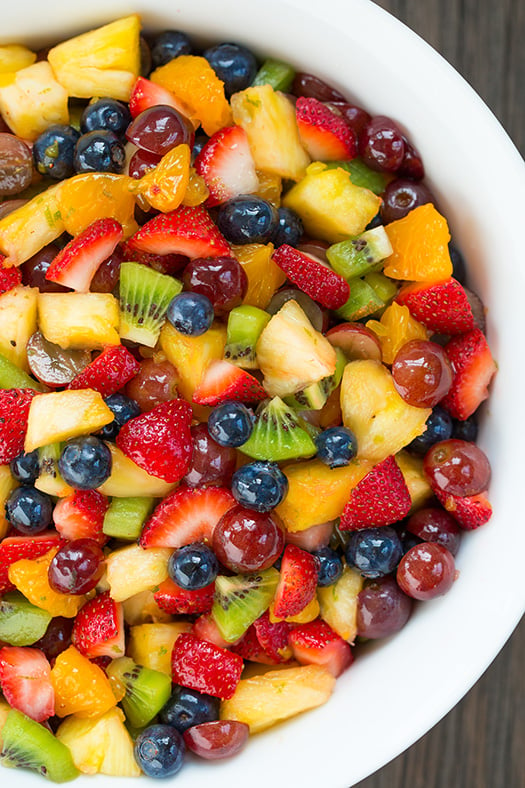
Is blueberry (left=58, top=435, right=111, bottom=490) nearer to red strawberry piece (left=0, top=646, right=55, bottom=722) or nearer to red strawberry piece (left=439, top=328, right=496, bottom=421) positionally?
red strawberry piece (left=0, top=646, right=55, bottom=722)

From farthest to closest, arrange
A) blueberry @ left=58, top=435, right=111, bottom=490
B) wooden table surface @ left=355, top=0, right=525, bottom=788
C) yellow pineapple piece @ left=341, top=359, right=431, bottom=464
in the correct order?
1. wooden table surface @ left=355, top=0, right=525, bottom=788
2. yellow pineapple piece @ left=341, top=359, right=431, bottom=464
3. blueberry @ left=58, top=435, right=111, bottom=490

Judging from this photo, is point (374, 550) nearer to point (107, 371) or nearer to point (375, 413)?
point (375, 413)

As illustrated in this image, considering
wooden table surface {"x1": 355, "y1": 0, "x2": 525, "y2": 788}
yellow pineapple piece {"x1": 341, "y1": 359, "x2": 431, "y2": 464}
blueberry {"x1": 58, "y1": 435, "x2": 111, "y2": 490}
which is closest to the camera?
blueberry {"x1": 58, "y1": 435, "x2": 111, "y2": 490}

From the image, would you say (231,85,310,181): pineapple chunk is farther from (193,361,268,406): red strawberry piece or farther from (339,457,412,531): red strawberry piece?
(339,457,412,531): red strawberry piece

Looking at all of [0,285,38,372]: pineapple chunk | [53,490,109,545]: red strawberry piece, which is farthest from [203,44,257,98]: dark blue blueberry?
[53,490,109,545]: red strawberry piece

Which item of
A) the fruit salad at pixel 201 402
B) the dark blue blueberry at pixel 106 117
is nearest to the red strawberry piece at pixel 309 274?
the fruit salad at pixel 201 402

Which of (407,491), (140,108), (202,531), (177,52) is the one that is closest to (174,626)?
(202,531)

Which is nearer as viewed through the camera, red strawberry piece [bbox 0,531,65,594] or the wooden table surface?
red strawberry piece [bbox 0,531,65,594]

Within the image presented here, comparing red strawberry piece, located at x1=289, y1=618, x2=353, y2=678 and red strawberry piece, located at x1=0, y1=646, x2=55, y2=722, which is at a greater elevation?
red strawberry piece, located at x1=289, y1=618, x2=353, y2=678
